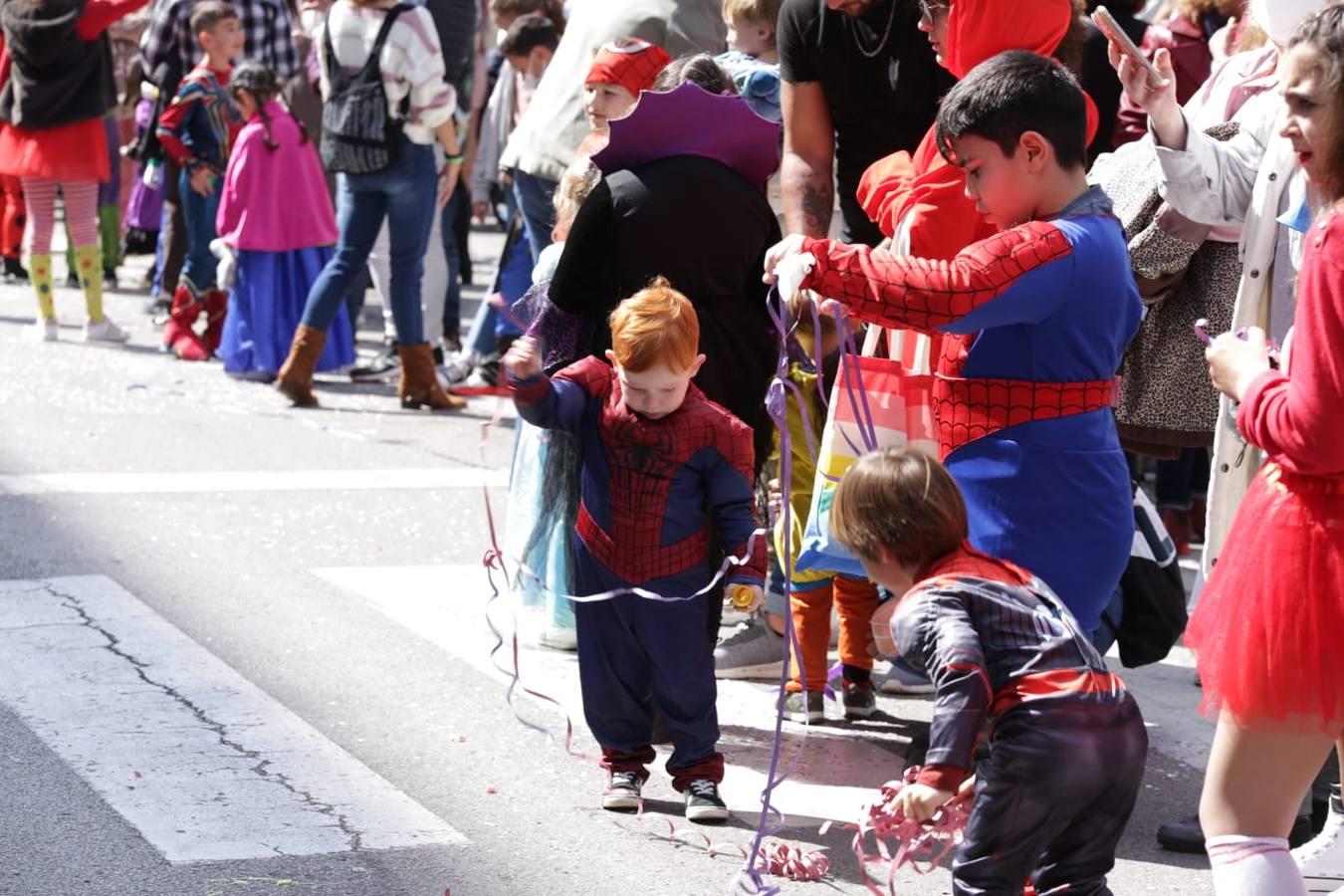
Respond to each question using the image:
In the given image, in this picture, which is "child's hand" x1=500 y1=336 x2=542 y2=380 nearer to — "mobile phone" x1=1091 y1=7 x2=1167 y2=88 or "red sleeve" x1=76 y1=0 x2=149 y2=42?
"mobile phone" x1=1091 y1=7 x2=1167 y2=88

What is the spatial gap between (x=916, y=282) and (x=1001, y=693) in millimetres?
824

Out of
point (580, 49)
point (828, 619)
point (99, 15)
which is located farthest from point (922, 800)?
point (99, 15)

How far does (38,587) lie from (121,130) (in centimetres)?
1062

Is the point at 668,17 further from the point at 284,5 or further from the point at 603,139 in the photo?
the point at 284,5

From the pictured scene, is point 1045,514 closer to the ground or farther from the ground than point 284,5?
closer to the ground

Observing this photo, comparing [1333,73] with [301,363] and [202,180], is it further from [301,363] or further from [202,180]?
[202,180]


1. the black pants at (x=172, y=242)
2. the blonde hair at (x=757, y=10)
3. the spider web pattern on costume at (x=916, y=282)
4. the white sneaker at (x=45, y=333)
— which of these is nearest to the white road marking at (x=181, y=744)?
the spider web pattern on costume at (x=916, y=282)

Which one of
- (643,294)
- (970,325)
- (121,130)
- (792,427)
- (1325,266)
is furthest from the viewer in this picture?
(121,130)

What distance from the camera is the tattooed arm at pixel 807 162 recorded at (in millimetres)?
5613

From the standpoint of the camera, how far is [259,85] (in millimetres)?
10430

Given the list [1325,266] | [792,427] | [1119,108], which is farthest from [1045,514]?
[1119,108]

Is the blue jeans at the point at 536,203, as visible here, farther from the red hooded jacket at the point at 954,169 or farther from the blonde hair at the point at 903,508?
the blonde hair at the point at 903,508

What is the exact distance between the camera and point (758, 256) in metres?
5.06

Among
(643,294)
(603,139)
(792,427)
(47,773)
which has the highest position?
(603,139)
